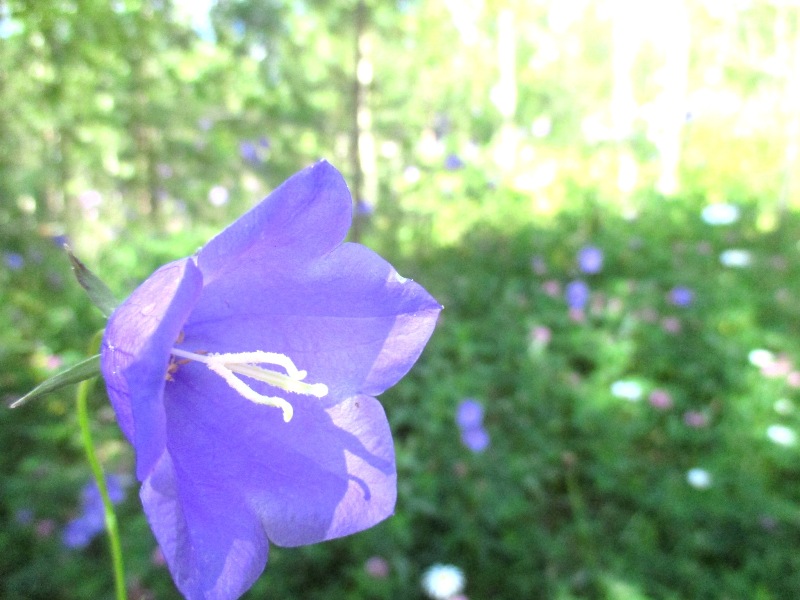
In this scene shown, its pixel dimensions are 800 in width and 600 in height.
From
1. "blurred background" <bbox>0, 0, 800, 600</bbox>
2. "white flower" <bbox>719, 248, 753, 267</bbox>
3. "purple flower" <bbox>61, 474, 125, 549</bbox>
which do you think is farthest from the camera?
"white flower" <bbox>719, 248, 753, 267</bbox>

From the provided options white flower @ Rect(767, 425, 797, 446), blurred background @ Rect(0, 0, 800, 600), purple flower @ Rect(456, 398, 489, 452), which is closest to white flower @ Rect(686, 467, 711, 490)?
blurred background @ Rect(0, 0, 800, 600)

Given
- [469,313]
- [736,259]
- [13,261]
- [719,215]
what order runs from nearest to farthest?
1. [469,313]
2. [736,259]
3. [13,261]
4. [719,215]

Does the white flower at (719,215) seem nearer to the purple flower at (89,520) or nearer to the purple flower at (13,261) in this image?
the purple flower at (89,520)

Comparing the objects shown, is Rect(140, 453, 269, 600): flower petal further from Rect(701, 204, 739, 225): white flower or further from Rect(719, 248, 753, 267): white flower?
Rect(701, 204, 739, 225): white flower

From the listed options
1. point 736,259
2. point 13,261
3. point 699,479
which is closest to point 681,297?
point 736,259

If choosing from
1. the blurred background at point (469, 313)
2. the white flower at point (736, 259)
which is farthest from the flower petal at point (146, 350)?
the white flower at point (736, 259)

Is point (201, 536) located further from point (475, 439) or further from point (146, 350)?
point (475, 439)
